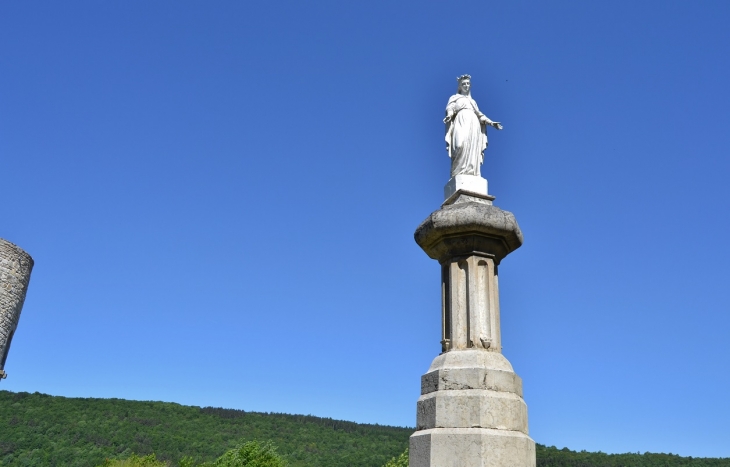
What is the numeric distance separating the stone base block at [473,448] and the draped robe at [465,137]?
2.71 metres

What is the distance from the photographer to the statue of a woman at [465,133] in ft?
21.6

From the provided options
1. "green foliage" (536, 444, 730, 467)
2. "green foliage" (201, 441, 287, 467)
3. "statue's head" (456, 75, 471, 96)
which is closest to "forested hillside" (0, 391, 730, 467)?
"green foliage" (536, 444, 730, 467)

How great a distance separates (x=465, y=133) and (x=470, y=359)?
246 centimetres

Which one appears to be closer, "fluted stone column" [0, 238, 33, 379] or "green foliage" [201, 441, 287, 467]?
"fluted stone column" [0, 238, 33, 379]

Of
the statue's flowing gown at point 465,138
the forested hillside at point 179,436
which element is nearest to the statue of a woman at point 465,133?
the statue's flowing gown at point 465,138

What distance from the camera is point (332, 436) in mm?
71250

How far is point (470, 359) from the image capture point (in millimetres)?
5570

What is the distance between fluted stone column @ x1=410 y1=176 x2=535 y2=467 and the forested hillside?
3644 cm

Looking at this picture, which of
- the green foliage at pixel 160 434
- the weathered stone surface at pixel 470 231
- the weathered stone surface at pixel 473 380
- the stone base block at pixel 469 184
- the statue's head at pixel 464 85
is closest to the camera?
the weathered stone surface at pixel 473 380

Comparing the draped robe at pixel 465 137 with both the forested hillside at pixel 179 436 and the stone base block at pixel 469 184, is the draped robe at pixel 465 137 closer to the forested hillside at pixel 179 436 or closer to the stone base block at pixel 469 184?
the stone base block at pixel 469 184

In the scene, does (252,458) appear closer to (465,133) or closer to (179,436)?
(465,133)

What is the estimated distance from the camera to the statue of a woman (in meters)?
6.57

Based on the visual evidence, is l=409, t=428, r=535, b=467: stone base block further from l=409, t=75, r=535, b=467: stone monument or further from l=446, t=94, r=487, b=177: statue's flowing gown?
l=446, t=94, r=487, b=177: statue's flowing gown

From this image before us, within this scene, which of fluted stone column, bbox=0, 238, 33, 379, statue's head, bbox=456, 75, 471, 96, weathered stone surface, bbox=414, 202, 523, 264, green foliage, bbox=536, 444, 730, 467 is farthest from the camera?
green foliage, bbox=536, 444, 730, 467
